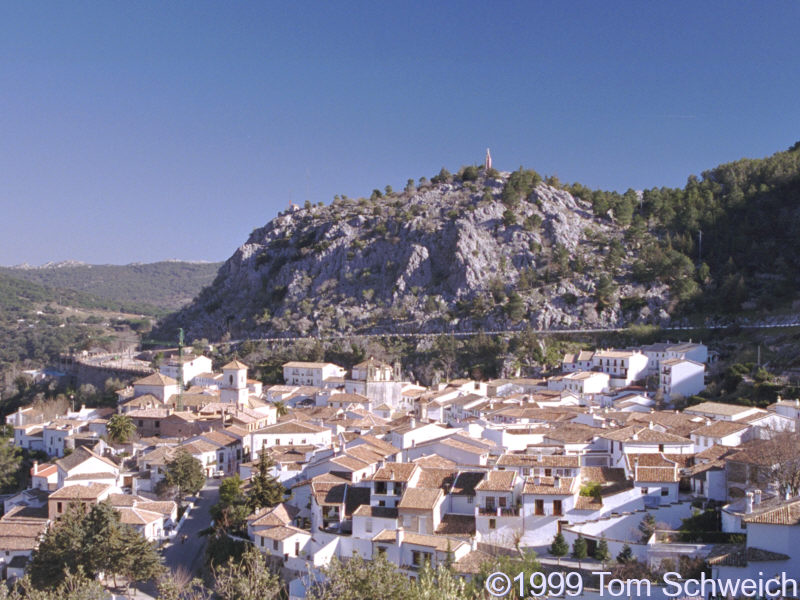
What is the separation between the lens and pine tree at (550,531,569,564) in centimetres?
1962

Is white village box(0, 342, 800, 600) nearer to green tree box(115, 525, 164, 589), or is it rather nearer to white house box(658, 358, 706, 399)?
white house box(658, 358, 706, 399)

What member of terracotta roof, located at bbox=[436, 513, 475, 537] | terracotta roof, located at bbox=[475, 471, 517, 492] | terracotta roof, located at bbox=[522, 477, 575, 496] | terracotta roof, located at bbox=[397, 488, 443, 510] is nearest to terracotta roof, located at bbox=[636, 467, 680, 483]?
terracotta roof, located at bbox=[522, 477, 575, 496]

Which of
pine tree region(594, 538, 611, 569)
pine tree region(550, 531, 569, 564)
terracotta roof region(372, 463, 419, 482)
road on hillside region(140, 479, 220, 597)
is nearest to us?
pine tree region(594, 538, 611, 569)

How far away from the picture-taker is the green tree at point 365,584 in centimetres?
1180

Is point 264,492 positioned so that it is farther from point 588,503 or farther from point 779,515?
point 779,515

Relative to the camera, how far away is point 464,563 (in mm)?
18578

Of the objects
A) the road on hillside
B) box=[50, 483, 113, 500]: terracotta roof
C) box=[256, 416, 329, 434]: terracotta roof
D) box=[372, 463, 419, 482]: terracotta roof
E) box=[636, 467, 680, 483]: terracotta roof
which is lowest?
the road on hillside

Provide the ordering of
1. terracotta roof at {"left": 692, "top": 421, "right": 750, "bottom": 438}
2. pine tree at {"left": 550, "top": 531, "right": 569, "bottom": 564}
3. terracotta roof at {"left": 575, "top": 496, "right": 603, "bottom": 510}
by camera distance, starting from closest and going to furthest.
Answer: pine tree at {"left": 550, "top": 531, "right": 569, "bottom": 564}, terracotta roof at {"left": 575, "top": 496, "right": 603, "bottom": 510}, terracotta roof at {"left": 692, "top": 421, "right": 750, "bottom": 438}

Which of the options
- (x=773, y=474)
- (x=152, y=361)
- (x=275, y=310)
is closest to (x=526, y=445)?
(x=773, y=474)

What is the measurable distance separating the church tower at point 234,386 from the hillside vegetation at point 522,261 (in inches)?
988

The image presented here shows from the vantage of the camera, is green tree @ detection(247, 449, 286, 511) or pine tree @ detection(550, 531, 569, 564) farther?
green tree @ detection(247, 449, 286, 511)

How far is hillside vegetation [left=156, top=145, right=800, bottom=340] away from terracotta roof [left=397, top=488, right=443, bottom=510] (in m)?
43.7

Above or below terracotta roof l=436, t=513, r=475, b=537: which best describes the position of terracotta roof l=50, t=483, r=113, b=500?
below

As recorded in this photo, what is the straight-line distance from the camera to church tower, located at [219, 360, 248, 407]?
44750 mm
